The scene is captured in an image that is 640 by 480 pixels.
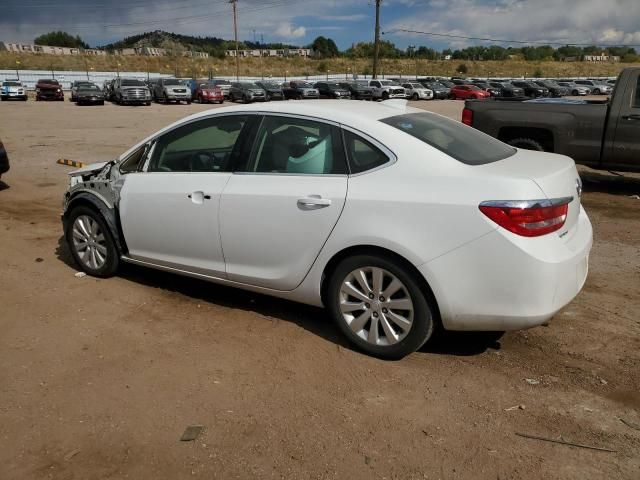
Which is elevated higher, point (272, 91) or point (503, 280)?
point (272, 91)

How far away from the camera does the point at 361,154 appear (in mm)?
3602

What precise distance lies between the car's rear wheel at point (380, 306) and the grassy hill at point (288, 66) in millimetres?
70589

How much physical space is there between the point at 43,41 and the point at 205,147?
153331 mm

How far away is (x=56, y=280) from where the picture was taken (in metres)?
5.20

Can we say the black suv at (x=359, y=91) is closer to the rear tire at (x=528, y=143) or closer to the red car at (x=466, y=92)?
the red car at (x=466, y=92)

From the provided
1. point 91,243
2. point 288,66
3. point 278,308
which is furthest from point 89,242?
point 288,66

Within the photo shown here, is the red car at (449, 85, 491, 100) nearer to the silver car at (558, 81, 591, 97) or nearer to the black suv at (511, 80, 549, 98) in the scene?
the black suv at (511, 80, 549, 98)

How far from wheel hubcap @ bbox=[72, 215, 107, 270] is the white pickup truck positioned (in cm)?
3974

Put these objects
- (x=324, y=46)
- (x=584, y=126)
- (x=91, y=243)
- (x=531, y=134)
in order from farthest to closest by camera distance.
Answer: (x=324, y=46) → (x=531, y=134) → (x=584, y=126) → (x=91, y=243)

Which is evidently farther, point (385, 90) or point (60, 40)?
→ point (60, 40)

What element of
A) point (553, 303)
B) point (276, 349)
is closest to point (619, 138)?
point (553, 303)

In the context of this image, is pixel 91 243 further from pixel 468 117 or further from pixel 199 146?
pixel 468 117

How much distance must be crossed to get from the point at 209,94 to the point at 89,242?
36225 mm

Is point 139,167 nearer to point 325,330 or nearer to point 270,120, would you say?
point 270,120
